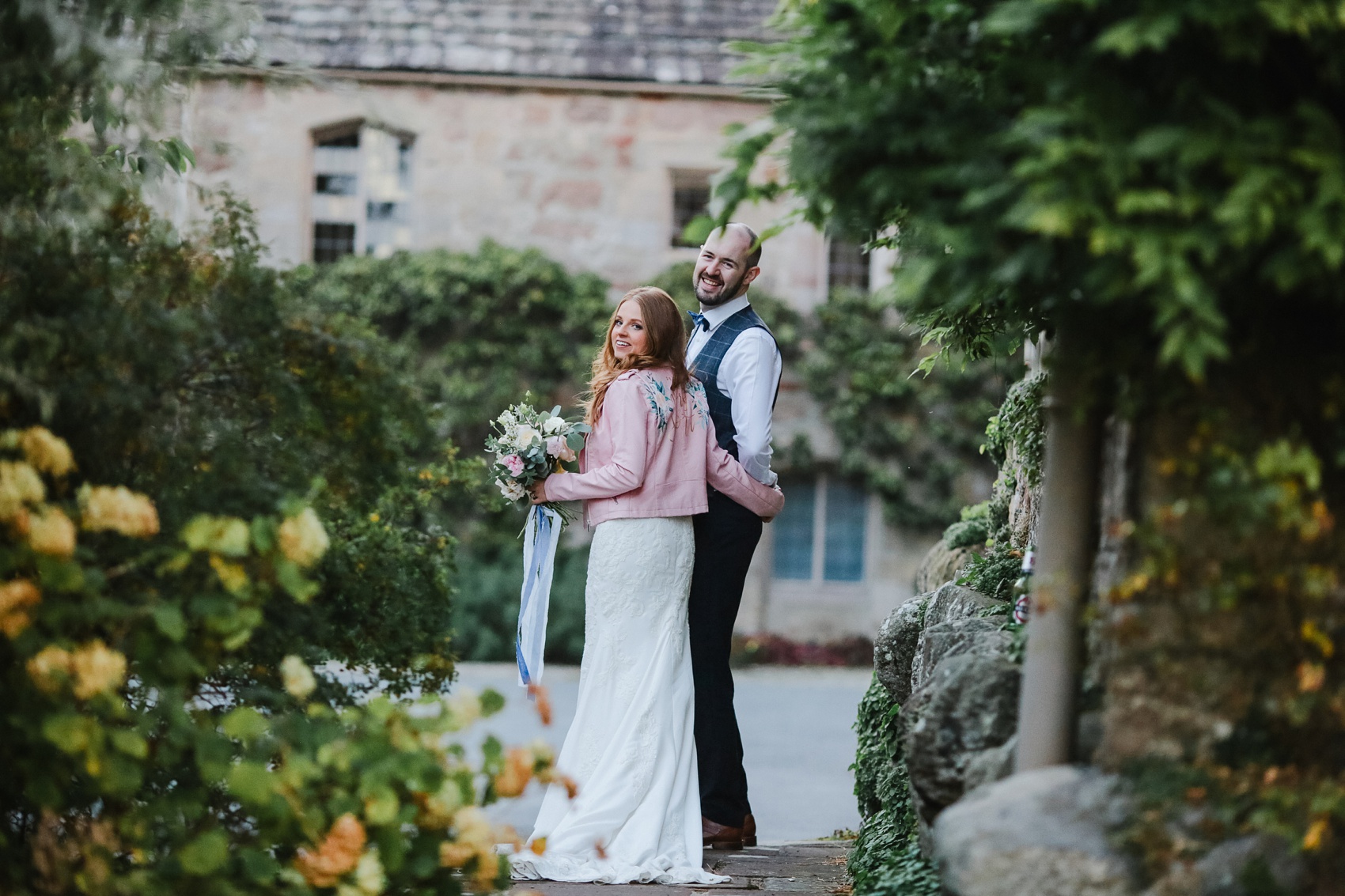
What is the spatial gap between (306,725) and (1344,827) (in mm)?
2283

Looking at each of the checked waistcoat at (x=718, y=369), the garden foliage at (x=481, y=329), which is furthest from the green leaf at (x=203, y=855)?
the garden foliage at (x=481, y=329)

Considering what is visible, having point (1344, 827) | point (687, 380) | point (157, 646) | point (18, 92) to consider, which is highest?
point (18, 92)

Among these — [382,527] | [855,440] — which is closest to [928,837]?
[382,527]

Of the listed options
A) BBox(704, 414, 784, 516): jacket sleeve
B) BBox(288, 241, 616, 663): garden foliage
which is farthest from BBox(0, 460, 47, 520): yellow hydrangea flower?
BBox(288, 241, 616, 663): garden foliage

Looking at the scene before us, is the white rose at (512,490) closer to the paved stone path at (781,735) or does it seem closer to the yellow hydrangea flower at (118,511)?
the paved stone path at (781,735)

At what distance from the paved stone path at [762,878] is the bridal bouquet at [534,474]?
0.86 meters

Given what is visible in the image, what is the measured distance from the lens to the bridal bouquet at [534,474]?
511 centimetres

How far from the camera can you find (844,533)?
1534cm

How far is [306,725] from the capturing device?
3234 millimetres

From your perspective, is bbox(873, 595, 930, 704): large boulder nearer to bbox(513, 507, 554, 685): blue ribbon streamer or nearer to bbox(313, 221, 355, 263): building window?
bbox(513, 507, 554, 685): blue ribbon streamer

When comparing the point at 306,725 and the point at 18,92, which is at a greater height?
the point at 18,92

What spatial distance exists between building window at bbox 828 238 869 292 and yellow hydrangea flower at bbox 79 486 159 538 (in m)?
12.8

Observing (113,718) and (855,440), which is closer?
(113,718)

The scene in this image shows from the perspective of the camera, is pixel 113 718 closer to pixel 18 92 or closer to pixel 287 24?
pixel 18 92
